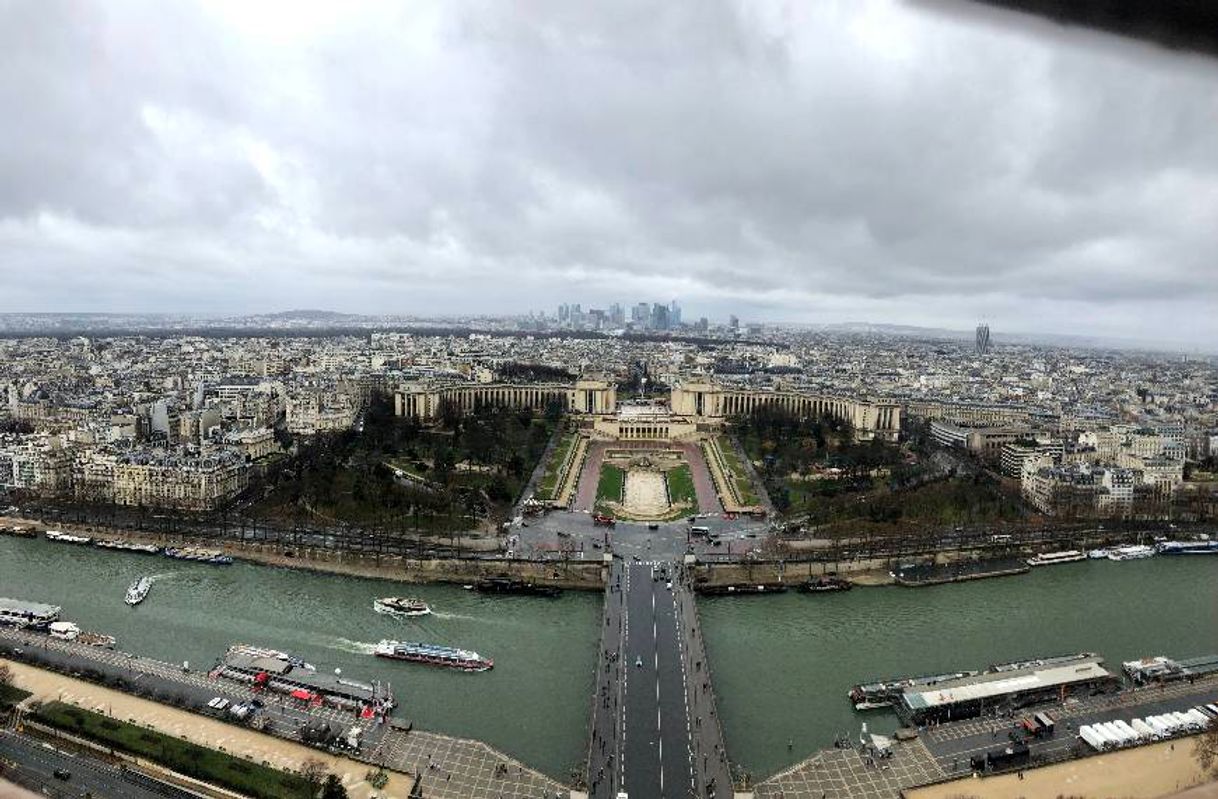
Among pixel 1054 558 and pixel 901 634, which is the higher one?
pixel 1054 558

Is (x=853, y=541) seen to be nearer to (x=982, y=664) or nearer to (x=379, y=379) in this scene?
(x=982, y=664)

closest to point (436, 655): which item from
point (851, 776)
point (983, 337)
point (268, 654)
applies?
point (268, 654)

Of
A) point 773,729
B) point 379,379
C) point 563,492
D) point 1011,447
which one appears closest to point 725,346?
point 379,379

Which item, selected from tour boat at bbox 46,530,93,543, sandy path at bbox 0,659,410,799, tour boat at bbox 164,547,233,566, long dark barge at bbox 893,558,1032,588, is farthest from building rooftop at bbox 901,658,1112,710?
tour boat at bbox 46,530,93,543

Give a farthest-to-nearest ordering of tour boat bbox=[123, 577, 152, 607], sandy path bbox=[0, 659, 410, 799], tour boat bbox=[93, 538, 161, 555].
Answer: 1. tour boat bbox=[93, 538, 161, 555]
2. tour boat bbox=[123, 577, 152, 607]
3. sandy path bbox=[0, 659, 410, 799]

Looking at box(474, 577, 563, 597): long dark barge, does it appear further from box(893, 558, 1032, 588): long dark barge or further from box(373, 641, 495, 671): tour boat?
box(893, 558, 1032, 588): long dark barge

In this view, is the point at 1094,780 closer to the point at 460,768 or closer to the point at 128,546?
the point at 460,768

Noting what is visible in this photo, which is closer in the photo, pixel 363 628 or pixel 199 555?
pixel 363 628
